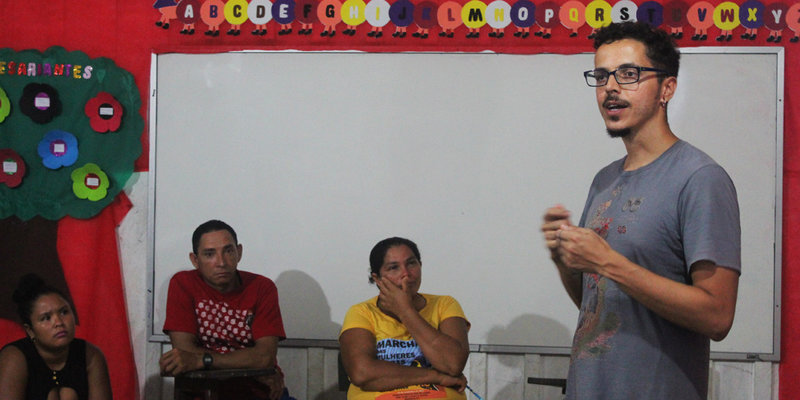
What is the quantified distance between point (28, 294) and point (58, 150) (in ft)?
3.03

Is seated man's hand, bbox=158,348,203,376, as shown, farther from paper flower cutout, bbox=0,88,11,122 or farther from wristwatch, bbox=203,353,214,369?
paper flower cutout, bbox=0,88,11,122

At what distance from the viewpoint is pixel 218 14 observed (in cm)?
344

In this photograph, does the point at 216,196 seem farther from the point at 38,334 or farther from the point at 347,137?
the point at 38,334

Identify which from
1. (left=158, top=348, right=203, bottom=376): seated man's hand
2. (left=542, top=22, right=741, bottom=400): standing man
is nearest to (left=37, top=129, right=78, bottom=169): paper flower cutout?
(left=158, top=348, right=203, bottom=376): seated man's hand

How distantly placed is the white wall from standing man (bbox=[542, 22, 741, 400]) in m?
1.89

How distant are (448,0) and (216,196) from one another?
1.39m

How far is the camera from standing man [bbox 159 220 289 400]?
9.32ft

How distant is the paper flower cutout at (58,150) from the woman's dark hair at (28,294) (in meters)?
0.82

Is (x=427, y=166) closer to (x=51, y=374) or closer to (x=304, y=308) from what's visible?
(x=304, y=308)

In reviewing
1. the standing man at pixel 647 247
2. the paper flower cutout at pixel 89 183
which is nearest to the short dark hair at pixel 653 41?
the standing man at pixel 647 247

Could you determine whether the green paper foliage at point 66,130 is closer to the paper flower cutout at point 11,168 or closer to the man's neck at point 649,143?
the paper flower cutout at point 11,168

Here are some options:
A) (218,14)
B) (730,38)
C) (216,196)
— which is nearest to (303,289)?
(216,196)

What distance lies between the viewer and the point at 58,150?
11.3 feet

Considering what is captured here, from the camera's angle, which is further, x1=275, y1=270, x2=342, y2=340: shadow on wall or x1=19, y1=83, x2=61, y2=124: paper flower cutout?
x1=19, y1=83, x2=61, y2=124: paper flower cutout
